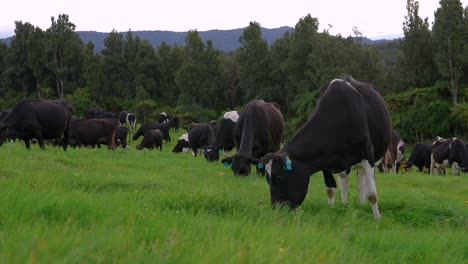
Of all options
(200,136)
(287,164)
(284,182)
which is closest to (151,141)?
(200,136)

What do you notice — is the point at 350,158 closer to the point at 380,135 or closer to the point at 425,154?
the point at 380,135

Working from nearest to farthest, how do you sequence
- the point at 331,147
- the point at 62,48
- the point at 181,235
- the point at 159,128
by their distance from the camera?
the point at 181,235
the point at 331,147
the point at 159,128
the point at 62,48

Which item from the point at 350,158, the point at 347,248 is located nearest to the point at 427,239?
the point at 347,248

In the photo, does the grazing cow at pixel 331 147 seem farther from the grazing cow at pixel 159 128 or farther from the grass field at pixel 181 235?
the grazing cow at pixel 159 128

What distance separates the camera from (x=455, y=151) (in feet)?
78.3

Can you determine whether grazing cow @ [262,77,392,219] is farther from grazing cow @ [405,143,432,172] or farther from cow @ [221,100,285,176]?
grazing cow @ [405,143,432,172]

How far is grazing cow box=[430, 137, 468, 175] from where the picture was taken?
23.7 m

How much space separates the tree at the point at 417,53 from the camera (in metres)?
50.3

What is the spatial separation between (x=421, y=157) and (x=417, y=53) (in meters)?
26.1

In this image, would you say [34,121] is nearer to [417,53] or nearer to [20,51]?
[417,53]

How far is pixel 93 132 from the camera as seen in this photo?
23578 mm

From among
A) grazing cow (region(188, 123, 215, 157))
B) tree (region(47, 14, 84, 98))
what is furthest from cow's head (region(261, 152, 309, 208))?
tree (region(47, 14, 84, 98))

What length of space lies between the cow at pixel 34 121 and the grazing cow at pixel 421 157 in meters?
20.5

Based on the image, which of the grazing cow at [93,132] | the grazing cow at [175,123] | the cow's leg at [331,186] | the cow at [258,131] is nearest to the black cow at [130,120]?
the grazing cow at [175,123]
